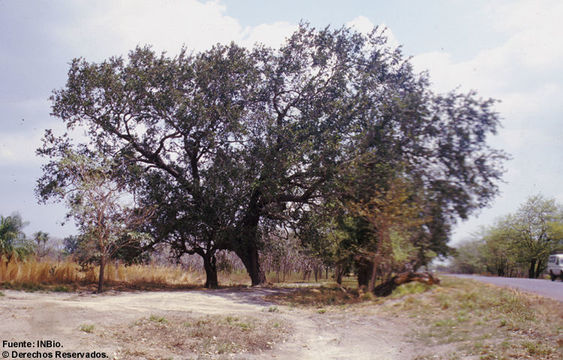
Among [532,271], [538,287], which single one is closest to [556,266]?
[538,287]

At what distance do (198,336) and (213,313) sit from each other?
242 centimetres

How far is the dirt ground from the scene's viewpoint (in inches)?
273

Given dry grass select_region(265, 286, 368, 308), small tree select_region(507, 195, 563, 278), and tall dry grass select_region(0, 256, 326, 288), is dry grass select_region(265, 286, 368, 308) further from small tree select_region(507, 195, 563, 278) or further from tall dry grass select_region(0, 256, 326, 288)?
small tree select_region(507, 195, 563, 278)

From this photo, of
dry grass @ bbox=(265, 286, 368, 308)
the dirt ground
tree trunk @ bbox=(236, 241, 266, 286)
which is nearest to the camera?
the dirt ground

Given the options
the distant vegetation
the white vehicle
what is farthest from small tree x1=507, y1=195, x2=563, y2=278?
the white vehicle

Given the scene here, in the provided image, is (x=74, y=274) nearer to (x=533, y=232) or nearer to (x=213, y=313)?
(x=213, y=313)

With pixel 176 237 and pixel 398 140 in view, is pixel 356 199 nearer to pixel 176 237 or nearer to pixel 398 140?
pixel 398 140

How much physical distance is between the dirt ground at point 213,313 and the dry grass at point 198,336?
95mm

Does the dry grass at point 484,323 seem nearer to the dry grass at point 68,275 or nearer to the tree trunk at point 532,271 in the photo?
the dry grass at point 68,275

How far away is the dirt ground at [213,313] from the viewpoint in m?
6.93

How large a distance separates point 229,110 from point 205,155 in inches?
100

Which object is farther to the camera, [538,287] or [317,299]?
[538,287]

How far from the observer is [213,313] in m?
10.4

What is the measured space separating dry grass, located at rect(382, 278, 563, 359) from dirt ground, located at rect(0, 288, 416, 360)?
57 cm
